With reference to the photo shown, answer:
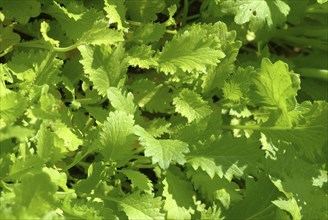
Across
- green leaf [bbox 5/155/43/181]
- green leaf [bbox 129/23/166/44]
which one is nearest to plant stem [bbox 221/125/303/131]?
green leaf [bbox 129/23/166/44]

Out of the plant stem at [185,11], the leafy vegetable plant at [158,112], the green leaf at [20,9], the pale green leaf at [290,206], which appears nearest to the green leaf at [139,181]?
the leafy vegetable plant at [158,112]

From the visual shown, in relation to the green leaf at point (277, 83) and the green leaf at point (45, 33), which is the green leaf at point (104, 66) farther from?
the green leaf at point (277, 83)

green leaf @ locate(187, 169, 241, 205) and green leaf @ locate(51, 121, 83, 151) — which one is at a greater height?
green leaf @ locate(51, 121, 83, 151)

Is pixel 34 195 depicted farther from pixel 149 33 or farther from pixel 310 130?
pixel 310 130

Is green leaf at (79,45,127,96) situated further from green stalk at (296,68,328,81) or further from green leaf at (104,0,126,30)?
green stalk at (296,68,328,81)

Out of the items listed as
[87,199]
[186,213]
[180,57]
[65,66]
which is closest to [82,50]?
[65,66]

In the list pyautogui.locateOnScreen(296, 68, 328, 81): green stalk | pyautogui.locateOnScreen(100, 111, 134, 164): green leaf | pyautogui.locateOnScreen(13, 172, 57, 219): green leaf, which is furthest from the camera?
pyautogui.locateOnScreen(296, 68, 328, 81): green stalk

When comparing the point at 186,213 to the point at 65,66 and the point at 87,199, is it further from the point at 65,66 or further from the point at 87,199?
the point at 65,66
